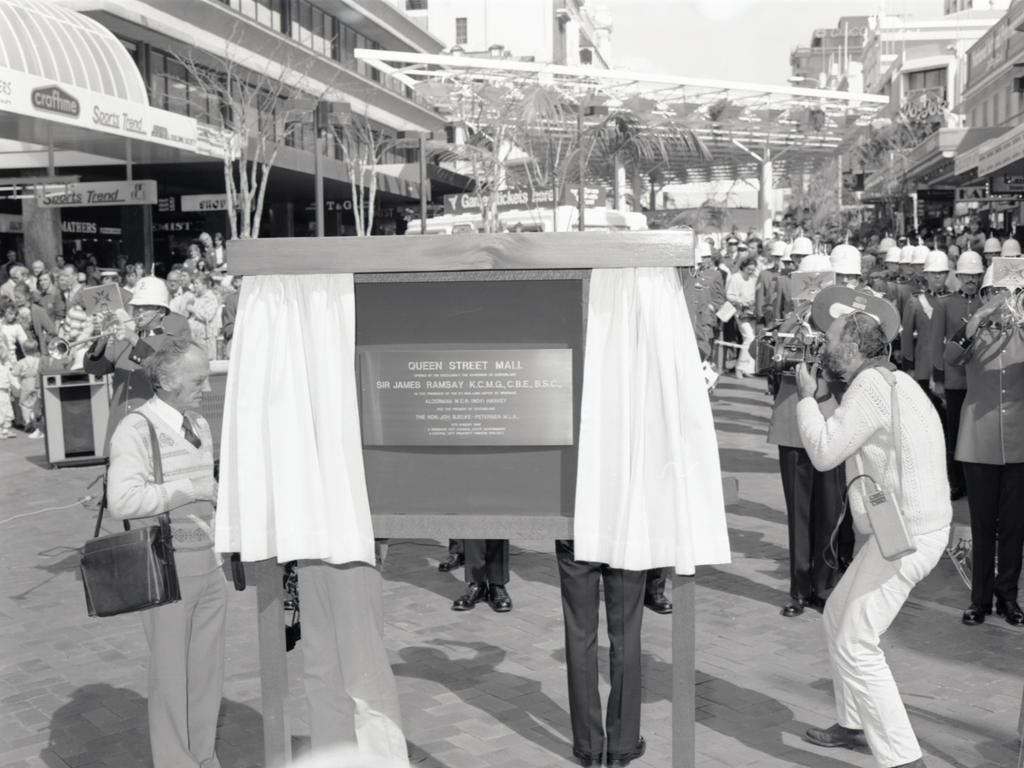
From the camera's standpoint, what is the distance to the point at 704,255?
13016mm

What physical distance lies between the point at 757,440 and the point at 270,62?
28405mm

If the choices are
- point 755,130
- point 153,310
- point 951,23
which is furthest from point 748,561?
point 951,23

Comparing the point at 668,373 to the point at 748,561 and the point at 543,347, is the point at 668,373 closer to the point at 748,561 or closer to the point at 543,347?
the point at 543,347

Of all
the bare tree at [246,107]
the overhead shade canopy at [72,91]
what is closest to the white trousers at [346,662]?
the overhead shade canopy at [72,91]

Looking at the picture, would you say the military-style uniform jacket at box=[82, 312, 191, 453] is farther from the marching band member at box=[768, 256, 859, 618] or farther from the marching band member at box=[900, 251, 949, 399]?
the marching band member at box=[900, 251, 949, 399]

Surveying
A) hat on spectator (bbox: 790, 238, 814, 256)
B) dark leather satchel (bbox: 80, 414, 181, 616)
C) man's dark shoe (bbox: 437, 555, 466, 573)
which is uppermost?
hat on spectator (bbox: 790, 238, 814, 256)

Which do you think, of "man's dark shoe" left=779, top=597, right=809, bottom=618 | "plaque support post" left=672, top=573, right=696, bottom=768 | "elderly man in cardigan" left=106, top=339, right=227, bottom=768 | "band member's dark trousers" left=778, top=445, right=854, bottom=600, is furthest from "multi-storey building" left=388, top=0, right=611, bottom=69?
"plaque support post" left=672, top=573, right=696, bottom=768

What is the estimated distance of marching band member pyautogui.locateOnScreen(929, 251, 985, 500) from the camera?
977 cm

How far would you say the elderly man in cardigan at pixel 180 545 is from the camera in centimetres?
466

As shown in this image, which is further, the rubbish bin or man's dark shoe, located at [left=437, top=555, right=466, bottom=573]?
the rubbish bin

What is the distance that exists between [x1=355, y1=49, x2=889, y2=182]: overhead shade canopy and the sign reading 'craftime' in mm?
13947

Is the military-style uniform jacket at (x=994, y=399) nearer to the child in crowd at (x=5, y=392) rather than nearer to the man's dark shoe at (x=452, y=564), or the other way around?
the man's dark shoe at (x=452, y=564)

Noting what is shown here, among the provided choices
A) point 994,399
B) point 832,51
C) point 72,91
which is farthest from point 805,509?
point 832,51

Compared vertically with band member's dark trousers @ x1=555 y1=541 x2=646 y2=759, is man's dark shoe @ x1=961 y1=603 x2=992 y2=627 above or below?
below
